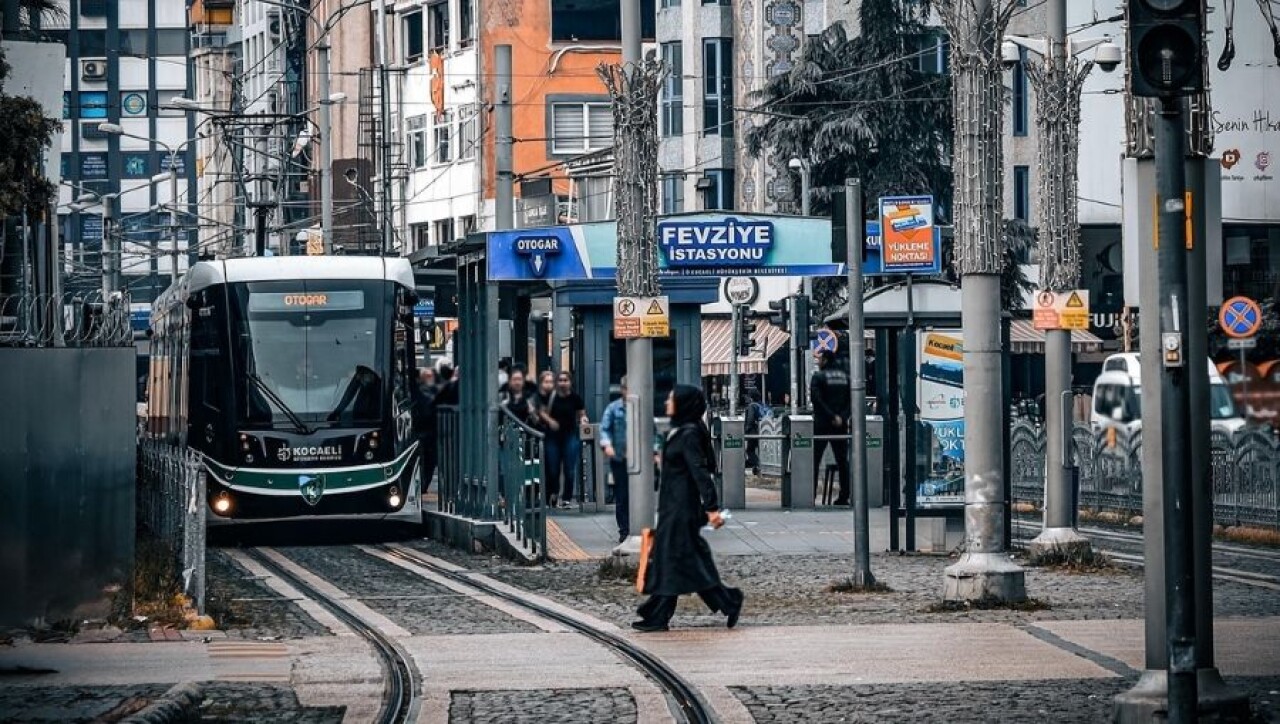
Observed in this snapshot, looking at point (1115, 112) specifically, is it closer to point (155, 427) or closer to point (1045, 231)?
point (155, 427)

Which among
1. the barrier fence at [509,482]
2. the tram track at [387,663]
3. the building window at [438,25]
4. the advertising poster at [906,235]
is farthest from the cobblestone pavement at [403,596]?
the building window at [438,25]

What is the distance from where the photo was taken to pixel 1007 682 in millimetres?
13352

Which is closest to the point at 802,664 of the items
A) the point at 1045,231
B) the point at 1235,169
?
the point at 1045,231

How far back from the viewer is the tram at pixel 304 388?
2877cm

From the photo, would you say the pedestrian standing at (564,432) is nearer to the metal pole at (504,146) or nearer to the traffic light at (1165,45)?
the metal pole at (504,146)

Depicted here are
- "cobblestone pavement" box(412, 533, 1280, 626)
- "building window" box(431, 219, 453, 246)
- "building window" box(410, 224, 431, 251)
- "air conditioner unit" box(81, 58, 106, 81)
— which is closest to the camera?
"cobblestone pavement" box(412, 533, 1280, 626)

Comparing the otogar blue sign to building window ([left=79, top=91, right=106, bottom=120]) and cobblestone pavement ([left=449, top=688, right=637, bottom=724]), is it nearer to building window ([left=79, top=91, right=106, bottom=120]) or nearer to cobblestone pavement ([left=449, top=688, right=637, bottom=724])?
cobblestone pavement ([left=449, top=688, right=637, bottom=724])

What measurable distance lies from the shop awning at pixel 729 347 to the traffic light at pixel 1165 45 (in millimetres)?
52513

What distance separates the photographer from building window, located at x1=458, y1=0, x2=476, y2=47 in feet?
243

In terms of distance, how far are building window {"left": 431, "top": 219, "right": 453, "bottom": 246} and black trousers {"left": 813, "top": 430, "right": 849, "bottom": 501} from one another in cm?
4540

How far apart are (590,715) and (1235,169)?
45126 millimetres

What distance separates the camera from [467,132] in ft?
242

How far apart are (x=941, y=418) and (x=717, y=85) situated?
151 ft

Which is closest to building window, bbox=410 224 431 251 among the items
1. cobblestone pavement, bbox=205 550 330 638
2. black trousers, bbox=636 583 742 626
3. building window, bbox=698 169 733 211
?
building window, bbox=698 169 733 211
